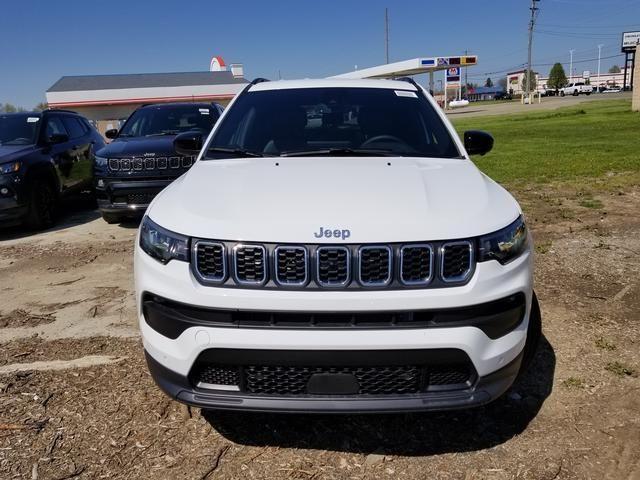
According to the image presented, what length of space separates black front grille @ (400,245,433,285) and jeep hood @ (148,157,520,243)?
0.16ft

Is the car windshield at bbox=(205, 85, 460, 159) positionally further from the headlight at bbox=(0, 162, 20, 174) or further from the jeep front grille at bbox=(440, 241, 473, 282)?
the headlight at bbox=(0, 162, 20, 174)

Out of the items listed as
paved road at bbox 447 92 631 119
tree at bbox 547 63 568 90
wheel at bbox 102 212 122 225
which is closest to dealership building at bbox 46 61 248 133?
paved road at bbox 447 92 631 119

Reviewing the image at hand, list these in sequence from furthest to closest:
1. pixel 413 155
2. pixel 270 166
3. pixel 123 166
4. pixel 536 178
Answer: pixel 536 178
pixel 123 166
pixel 413 155
pixel 270 166

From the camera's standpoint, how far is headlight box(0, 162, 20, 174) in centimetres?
743

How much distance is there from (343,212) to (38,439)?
1977mm

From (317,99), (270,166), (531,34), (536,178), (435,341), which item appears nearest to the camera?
(435,341)

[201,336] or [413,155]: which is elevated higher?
[413,155]

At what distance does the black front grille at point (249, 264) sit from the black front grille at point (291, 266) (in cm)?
7

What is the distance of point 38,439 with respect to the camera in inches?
114

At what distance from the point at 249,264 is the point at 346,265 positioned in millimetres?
412

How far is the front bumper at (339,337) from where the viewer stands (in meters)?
2.31

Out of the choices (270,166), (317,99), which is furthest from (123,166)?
(270,166)

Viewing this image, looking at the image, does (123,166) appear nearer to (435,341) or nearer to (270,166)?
(270,166)

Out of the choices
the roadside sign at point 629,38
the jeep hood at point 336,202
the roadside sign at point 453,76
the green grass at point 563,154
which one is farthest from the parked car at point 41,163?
the roadside sign at point 629,38
